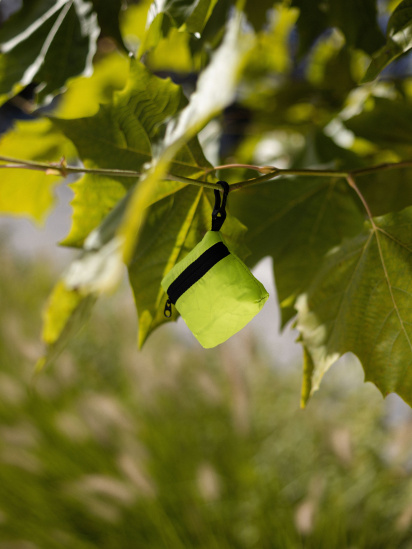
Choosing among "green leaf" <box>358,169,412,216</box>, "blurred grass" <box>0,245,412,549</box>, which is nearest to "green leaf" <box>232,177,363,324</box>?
"green leaf" <box>358,169,412,216</box>

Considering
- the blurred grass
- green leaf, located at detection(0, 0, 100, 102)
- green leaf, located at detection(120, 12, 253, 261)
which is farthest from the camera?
the blurred grass

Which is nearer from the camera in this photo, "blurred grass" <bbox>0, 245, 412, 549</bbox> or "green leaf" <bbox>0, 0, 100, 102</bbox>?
"green leaf" <bbox>0, 0, 100, 102</bbox>

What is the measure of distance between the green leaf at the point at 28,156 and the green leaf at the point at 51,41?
3.2 inches

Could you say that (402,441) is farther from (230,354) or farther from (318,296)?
(318,296)

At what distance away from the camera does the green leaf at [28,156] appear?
0.96 feet

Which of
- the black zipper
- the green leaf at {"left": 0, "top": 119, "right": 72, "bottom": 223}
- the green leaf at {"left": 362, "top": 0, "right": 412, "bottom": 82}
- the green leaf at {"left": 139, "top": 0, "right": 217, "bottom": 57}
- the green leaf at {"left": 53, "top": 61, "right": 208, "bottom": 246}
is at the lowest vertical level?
the black zipper

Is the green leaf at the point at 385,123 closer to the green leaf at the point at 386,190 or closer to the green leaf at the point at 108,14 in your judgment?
the green leaf at the point at 386,190

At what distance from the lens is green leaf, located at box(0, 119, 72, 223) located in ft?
0.96

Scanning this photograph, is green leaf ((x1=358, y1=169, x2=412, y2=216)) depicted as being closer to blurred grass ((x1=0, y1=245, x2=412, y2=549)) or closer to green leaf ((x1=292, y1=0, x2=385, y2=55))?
green leaf ((x1=292, y1=0, x2=385, y2=55))

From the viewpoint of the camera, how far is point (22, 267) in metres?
1.29

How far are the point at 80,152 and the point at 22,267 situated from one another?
47.8 inches

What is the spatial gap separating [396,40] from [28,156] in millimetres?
241

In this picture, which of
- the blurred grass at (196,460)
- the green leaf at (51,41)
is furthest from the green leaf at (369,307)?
the blurred grass at (196,460)

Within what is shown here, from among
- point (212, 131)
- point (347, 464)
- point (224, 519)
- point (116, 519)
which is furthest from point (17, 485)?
point (212, 131)
